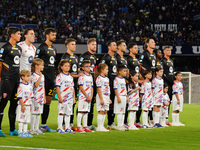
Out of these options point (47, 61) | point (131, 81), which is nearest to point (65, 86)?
point (47, 61)

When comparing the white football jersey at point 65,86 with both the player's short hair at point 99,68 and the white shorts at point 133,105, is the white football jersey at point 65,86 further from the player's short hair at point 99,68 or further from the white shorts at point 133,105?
the white shorts at point 133,105

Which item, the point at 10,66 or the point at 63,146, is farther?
the point at 10,66

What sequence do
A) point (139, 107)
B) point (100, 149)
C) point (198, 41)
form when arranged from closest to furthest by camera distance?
point (100, 149)
point (139, 107)
point (198, 41)

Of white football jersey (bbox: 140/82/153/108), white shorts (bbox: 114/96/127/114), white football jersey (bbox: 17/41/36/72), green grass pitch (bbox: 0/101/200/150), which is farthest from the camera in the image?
white football jersey (bbox: 140/82/153/108)

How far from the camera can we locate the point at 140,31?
112 feet

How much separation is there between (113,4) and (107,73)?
27.7m

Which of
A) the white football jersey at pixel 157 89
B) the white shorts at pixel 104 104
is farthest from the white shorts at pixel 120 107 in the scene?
the white football jersey at pixel 157 89

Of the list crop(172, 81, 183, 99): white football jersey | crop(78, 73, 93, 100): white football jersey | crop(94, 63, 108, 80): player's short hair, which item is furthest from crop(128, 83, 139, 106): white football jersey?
crop(172, 81, 183, 99): white football jersey

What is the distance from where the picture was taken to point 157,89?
37.4 ft

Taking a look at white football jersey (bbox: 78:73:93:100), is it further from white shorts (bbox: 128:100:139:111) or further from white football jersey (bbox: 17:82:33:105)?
white football jersey (bbox: 17:82:33:105)

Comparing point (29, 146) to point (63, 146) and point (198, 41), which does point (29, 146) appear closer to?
point (63, 146)

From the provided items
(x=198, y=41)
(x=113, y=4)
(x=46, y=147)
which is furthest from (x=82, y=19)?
(x=46, y=147)

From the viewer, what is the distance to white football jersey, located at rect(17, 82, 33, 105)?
834 centimetres

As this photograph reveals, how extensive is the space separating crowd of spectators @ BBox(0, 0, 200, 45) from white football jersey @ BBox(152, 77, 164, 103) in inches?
800
